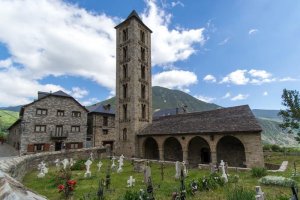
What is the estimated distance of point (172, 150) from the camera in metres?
30.1

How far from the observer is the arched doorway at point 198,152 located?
27.0 meters

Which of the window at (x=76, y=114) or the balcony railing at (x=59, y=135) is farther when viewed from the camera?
the window at (x=76, y=114)

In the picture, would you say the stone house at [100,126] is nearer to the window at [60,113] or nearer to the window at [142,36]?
the window at [60,113]

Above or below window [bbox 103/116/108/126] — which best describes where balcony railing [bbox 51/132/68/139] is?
below

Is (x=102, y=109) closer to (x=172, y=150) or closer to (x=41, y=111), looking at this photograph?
(x=41, y=111)

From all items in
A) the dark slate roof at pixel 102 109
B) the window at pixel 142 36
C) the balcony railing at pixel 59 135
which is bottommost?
the balcony railing at pixel 59 135

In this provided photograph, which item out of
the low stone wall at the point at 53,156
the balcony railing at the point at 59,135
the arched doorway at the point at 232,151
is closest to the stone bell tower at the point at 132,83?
the low stone wall at the point at 53,156

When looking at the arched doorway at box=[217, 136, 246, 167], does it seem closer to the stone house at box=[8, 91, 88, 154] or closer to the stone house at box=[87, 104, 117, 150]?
the stone house at box=[87, 104, 117, 150]

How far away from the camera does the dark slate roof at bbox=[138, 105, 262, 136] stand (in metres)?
21.9

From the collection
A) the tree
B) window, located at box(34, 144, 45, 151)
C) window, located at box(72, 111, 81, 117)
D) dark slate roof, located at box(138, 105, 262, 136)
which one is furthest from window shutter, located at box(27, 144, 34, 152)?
the tree

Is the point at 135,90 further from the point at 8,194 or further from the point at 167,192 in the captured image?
the point at 8,194

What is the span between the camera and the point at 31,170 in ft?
62.3

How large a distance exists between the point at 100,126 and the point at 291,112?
3474 centimetres

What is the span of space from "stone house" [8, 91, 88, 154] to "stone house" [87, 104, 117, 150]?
6.53 feet
